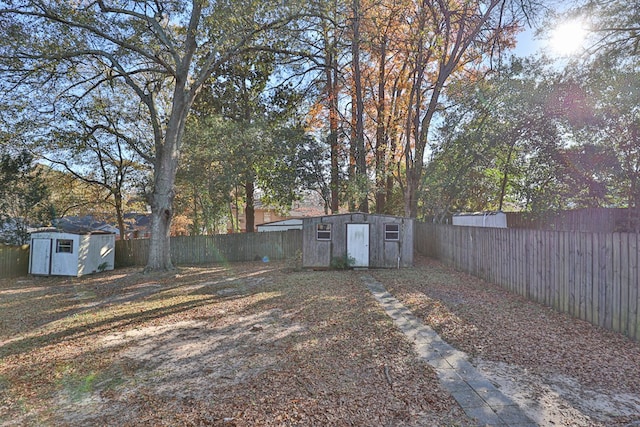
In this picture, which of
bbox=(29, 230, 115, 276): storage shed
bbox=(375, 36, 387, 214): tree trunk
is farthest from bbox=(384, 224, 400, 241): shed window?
bbox=(29, 230, 115, 276): storage shed

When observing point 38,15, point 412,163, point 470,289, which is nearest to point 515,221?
point 412,163

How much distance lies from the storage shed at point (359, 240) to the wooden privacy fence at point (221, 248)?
4.60 m

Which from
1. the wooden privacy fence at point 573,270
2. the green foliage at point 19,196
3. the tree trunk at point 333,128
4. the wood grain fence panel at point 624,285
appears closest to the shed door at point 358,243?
the wooden privacy fence at point 573,270

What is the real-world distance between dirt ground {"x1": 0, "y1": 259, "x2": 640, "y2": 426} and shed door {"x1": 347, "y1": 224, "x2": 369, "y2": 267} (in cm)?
408

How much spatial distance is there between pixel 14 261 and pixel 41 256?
111cm

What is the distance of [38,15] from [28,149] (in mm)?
6734

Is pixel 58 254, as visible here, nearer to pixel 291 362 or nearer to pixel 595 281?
pixel 291 362

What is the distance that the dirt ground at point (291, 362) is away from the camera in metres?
2.91

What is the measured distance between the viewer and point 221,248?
16594mm

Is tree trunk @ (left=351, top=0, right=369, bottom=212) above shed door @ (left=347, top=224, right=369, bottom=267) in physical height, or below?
above

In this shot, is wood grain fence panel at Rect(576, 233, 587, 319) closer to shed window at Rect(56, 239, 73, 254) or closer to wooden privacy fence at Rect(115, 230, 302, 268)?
wooden privacy fence at Rect(115, 230, 302, 268)

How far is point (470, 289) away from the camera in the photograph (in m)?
7.88

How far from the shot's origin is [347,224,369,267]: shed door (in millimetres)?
11656

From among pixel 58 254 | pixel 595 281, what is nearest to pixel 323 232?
pixel 595 281
